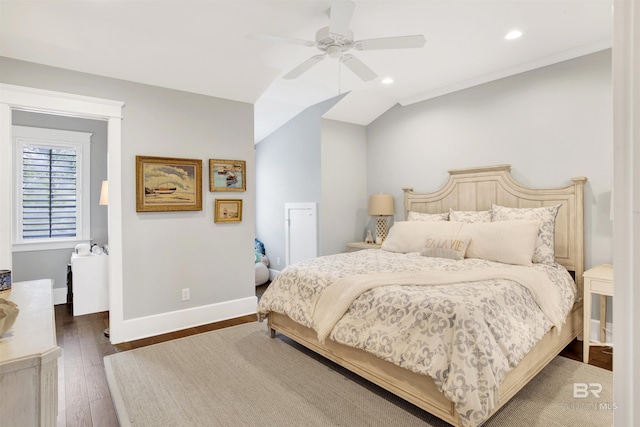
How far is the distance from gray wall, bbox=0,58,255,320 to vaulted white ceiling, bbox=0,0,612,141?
0.14 metres

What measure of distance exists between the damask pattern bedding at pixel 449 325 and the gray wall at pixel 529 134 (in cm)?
107

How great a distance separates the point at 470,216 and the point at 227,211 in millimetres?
2691

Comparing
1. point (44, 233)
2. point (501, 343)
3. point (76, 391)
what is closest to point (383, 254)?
point (501, 343)

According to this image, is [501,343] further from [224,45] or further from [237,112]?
[237,112]

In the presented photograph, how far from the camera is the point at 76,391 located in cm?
234

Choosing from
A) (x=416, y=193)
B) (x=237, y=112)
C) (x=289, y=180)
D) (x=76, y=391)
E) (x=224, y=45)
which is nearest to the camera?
(x=76, y=391)

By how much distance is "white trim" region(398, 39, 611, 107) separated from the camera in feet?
10.1

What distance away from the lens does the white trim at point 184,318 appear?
3.25 metres

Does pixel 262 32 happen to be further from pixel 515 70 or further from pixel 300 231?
pixel 300 231

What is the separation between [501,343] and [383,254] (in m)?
1.83

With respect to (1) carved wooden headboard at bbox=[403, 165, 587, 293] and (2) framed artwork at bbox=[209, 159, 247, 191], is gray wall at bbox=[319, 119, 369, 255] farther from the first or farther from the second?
(2) framed artwork at bbox=[209, 159, 247, 191]

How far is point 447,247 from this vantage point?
10.7ft

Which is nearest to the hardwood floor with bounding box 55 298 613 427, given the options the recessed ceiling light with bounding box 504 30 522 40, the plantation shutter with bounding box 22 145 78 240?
the plantation shutter with bounding box 22 145 78 240

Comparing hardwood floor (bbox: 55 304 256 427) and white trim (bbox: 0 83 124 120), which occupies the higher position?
white trim (bbox: 0 83 124 120)
